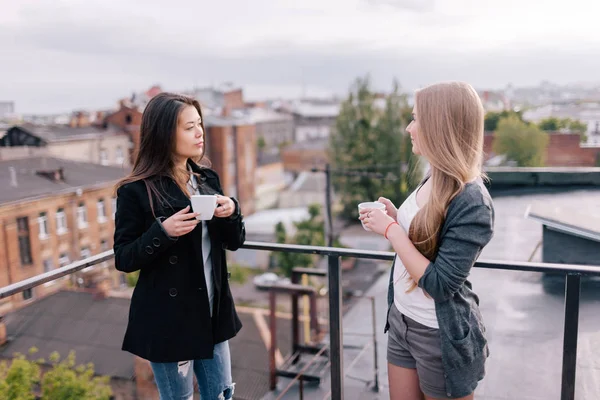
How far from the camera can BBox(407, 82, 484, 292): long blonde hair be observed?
1.33 m

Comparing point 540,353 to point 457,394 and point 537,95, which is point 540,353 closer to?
point 457,394

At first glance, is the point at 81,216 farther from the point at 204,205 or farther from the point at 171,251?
the point at 204,205

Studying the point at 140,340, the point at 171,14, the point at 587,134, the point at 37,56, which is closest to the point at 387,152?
the point at 587,134

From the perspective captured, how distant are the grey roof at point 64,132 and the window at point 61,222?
121 inches

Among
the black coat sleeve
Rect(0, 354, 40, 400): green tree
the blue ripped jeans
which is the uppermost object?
the black coat sleeve

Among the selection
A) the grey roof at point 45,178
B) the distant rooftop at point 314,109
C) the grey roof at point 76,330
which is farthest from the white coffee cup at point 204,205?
the distant rooftop at point 314,109

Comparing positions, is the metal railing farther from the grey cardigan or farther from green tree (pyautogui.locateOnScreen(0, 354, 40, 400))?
green tree (pyautogui.locateOnScreen(0, 354, 40, 400))

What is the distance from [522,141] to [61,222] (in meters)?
17.3

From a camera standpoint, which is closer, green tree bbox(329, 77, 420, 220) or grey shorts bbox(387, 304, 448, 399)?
grey shorts bbox(387, 304, 448, 399)

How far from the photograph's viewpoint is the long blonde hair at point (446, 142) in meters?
1.33

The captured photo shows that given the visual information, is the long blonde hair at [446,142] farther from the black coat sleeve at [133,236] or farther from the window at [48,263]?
the window at [48,263]

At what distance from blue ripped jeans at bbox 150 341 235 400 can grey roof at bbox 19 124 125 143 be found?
18742mm

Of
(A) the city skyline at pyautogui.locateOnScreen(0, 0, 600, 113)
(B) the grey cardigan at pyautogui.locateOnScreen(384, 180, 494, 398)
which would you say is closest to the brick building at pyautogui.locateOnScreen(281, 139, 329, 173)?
(A) the city skyline at pyautogui.locateOnScreen(0, 0, 600, 113)

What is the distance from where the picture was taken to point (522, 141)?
17000mm
